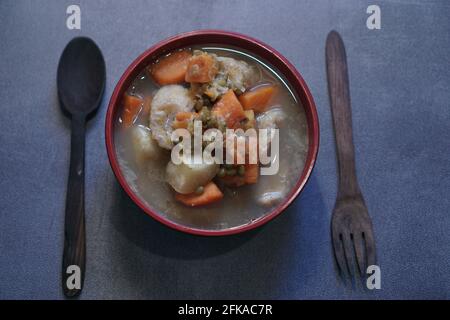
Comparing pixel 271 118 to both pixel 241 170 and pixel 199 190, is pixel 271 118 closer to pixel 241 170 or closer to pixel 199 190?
pixel 241 170

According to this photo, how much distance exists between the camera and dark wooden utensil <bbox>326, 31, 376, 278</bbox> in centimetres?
188

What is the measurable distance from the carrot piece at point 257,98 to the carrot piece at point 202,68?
0.43 ft

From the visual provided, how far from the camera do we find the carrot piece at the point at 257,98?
1731 millimetres

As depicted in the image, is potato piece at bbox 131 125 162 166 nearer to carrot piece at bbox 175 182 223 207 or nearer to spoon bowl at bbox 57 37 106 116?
carrot piece at bbox 175 182 223 207

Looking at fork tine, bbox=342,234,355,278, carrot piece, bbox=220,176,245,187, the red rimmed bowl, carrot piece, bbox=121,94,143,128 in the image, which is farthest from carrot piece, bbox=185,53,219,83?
fork tine, bbox=342,234,355,278

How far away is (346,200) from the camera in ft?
6.26

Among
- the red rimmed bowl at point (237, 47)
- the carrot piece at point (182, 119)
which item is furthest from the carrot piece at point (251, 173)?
the carrot piece at point (182, 119)

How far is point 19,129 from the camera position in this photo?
192cm

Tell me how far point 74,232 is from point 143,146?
408 mm

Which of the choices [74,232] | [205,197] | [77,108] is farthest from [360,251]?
[77,108]

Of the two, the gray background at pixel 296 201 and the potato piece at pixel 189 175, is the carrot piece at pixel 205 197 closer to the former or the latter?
the potato piece at pixel 189 175

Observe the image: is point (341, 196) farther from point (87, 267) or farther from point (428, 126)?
point (87, 267)

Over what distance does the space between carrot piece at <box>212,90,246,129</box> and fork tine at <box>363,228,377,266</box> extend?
2.11 feet
